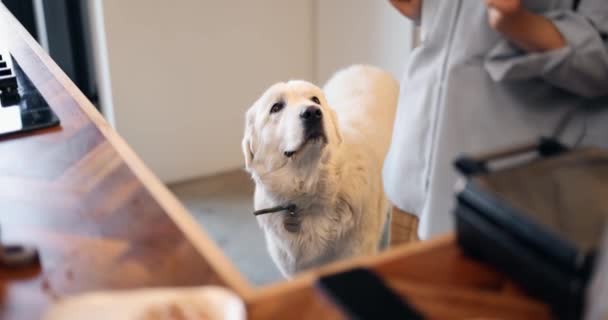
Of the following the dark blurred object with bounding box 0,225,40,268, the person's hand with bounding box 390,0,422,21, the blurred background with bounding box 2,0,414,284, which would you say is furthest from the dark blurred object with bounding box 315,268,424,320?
the blurred background with bounding box 2,0,414,284

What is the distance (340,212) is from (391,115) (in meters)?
0.53

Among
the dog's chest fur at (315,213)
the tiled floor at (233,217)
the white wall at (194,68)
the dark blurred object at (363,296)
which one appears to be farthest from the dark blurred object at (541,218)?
the white wall at (194,68)

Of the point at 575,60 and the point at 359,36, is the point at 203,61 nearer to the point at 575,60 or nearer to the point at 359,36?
the point at 359,36

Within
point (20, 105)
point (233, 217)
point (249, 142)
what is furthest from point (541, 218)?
point (233, 217)

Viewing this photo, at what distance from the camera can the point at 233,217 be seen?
2.88 metres

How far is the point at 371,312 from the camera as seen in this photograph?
60 cm

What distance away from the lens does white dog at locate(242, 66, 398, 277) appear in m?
1.80

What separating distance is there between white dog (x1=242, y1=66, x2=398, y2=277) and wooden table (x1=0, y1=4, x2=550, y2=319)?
30.3 inches

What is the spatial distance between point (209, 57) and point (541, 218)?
2.55 meters

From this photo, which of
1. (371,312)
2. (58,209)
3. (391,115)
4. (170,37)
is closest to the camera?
(371,312)

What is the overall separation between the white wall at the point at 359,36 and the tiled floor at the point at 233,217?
71 cm

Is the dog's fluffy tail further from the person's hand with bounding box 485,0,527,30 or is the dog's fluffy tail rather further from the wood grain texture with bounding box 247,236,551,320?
the wood grain texture with bounding box 247,236,551,320

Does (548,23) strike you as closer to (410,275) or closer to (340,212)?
(410,275)

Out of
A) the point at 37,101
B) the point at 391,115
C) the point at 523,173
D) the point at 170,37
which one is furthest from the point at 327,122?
the point at 170,37
